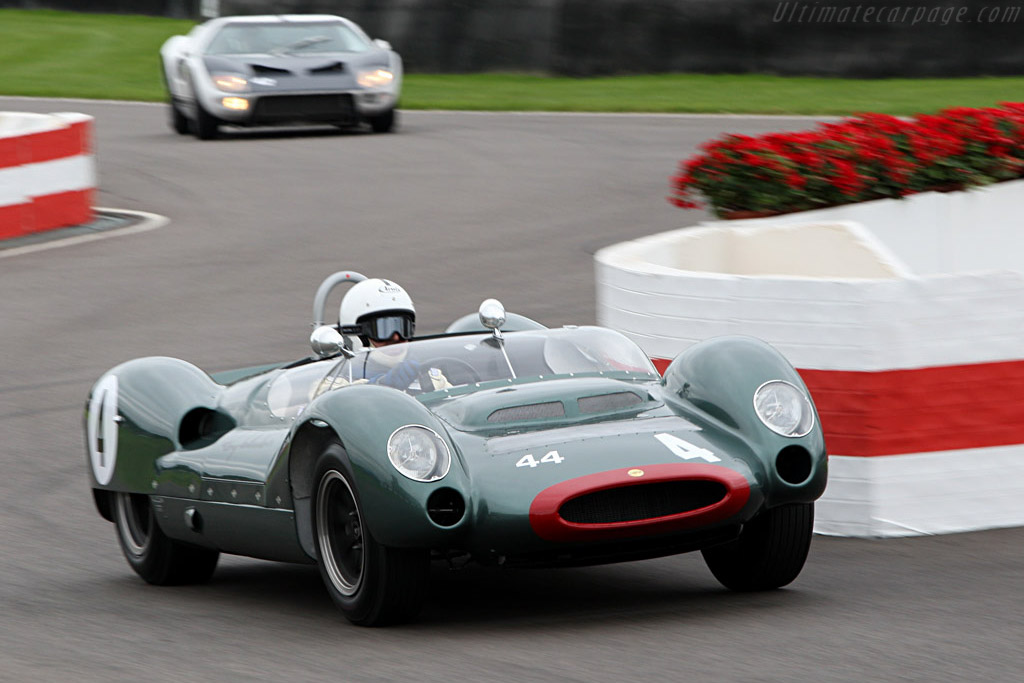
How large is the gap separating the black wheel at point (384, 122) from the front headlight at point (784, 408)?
14.7 m

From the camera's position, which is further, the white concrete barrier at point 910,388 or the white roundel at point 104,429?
the white roundel at point 104,429

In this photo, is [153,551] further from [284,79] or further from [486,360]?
[284,79]

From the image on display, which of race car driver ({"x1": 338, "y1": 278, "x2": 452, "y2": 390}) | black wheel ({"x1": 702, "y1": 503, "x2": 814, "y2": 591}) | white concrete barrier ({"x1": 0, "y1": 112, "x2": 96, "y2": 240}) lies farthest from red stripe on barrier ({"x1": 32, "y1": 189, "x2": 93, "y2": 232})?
black wheel ({"x1": 702, "y1": 503, "x2": 814, "y2": 591})

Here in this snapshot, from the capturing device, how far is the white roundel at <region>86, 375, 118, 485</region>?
7609 millimetres

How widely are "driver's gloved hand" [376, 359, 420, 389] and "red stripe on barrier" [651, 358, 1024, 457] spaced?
1684 mm

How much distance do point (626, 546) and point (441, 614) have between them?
2.54ft

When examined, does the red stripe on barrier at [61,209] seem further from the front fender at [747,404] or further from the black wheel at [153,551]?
the front fender at [747,404]

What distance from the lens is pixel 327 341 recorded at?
698 centimetres

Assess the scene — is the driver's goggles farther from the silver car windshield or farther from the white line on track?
the silver car windshield

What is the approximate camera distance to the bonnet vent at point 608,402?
6.32 m

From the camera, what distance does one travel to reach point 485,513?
18.9 ft

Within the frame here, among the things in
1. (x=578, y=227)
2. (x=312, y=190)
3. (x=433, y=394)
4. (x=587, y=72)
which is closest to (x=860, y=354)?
(x=433, y=394)

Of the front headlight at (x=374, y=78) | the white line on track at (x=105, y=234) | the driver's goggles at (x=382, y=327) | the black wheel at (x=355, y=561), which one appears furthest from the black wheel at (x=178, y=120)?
the black wheel at (x=355, y=561)

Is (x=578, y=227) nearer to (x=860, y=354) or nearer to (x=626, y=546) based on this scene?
(x=860, y=354)
